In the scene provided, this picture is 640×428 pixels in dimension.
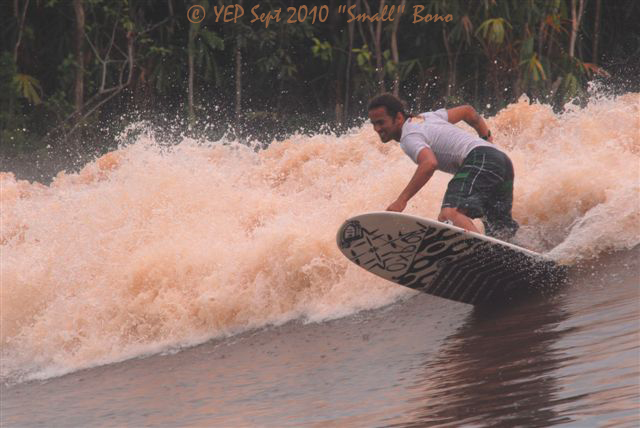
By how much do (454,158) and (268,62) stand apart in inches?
523

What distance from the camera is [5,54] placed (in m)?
18.9

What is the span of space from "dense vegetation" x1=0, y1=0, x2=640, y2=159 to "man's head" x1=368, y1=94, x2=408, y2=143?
476 inches

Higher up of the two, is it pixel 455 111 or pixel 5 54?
pixel 5 54

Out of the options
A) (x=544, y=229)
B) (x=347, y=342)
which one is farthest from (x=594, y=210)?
(x=347, y=342)

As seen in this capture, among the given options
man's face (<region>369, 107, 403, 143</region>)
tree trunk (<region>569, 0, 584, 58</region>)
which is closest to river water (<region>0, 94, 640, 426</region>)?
man's face (<region>369, 107, 403, 143</region>)

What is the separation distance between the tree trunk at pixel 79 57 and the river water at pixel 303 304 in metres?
7.71

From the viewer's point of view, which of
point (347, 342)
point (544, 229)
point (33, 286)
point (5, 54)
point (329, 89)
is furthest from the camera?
point (329, 89)

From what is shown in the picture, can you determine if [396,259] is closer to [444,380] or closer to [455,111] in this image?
[455,111]

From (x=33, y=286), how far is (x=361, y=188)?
2.63m

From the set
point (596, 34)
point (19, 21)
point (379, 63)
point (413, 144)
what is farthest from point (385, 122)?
point (19, 21)

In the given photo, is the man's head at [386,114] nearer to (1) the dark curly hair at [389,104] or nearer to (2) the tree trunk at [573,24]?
(1) the dark curly hair at [389,104]

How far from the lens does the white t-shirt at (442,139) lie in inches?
247

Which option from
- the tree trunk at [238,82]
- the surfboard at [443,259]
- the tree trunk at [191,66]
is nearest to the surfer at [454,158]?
the surfboard at [443,259]

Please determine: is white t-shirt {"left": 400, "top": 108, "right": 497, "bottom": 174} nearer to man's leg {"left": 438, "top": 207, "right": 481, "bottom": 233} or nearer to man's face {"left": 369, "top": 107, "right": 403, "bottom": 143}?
man's face {"left": 369, "top": 107, "right": 403, "bottom": 143}
